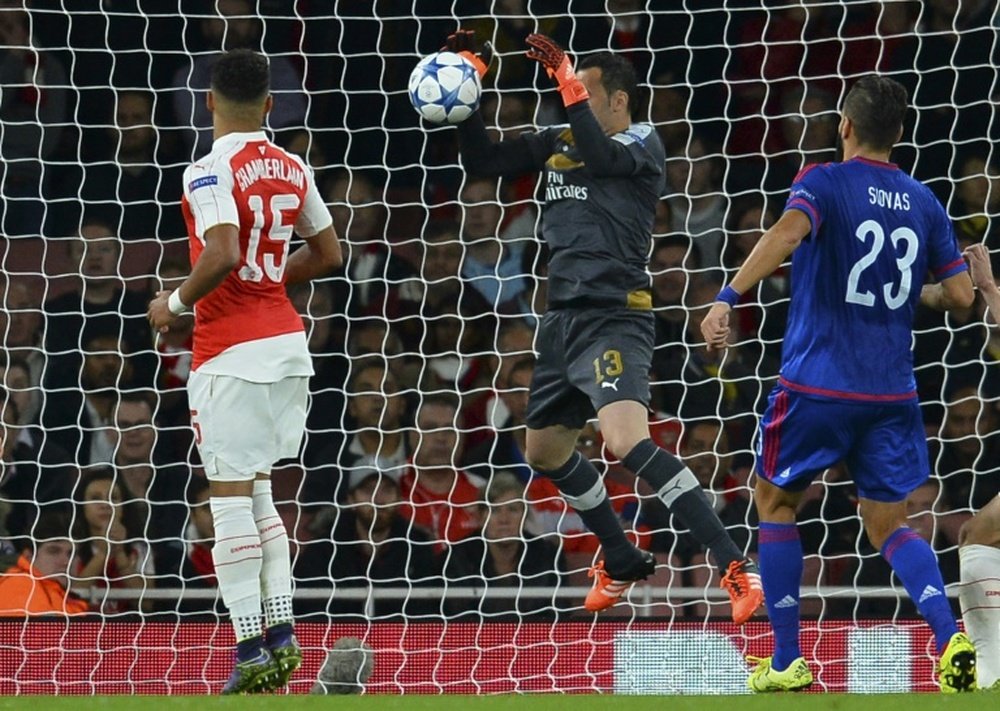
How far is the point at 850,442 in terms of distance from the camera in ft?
16.6

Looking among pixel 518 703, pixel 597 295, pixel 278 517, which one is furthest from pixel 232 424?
pixel 597 295

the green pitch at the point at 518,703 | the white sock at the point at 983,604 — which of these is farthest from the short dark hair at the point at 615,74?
the green pitch at the point at 518,703

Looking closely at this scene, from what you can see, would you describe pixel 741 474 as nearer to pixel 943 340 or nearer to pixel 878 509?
pixel 943 340

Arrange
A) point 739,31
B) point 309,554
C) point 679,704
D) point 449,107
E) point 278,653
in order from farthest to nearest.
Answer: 1. point 739,31
2. point 309,554
3. point 449,107
4. point 278,653
5. point 679,704

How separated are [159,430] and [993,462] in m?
3.66

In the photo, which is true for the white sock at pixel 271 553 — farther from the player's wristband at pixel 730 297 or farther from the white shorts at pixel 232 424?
the player's wristband at pixel 730 297

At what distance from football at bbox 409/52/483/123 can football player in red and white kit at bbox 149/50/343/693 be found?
619 mm

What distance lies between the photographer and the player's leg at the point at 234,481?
4926mm

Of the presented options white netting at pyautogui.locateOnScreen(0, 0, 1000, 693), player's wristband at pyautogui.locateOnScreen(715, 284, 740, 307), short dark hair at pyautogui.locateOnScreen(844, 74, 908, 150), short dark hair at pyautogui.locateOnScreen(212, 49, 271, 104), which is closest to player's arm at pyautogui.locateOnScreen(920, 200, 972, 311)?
short dark hair at pyautogui.locateOnScreen(844, 74, 908, 150)

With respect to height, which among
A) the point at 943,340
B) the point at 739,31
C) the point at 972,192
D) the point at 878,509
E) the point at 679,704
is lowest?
the point at 679,704

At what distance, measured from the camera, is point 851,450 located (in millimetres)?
5102

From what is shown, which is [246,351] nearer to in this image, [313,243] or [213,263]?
[213,263]

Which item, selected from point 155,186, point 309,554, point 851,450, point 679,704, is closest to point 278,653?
point 679,704

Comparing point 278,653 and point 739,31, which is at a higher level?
point 739,31
